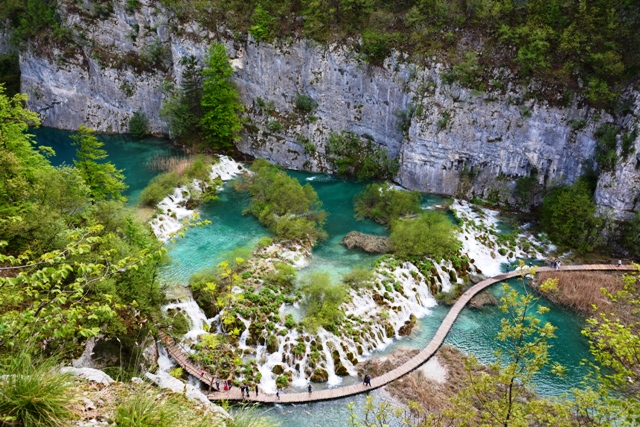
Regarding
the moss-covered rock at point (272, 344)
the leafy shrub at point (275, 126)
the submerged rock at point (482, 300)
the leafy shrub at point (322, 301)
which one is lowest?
the moss-covered rock at point (272, 344)

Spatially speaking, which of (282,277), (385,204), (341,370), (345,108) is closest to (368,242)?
(385,204)

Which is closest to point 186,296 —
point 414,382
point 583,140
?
point 414,382

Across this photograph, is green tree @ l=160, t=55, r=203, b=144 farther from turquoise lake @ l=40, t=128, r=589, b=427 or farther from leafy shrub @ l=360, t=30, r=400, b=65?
leafy shrub @ l=360, t=30, r=400, b=65

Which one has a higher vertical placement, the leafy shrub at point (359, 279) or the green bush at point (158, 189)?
the green bush at point (158, 189)

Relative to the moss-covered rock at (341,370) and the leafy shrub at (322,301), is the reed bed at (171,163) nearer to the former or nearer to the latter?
the leafy shrub at (322,301)

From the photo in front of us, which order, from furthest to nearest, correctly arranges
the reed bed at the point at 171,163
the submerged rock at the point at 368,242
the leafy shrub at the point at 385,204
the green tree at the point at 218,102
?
the green tree at the point at 218,102, the reed bed at the point at 171,163, the leafy shrub at the point at 385,204, the submerged rock at the point at 368,242

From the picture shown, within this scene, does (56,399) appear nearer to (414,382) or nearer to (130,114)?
(414,382)

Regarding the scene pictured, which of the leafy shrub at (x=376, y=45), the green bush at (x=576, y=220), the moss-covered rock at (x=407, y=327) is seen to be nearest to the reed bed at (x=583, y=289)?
the green bush at (x=576, y=220)
